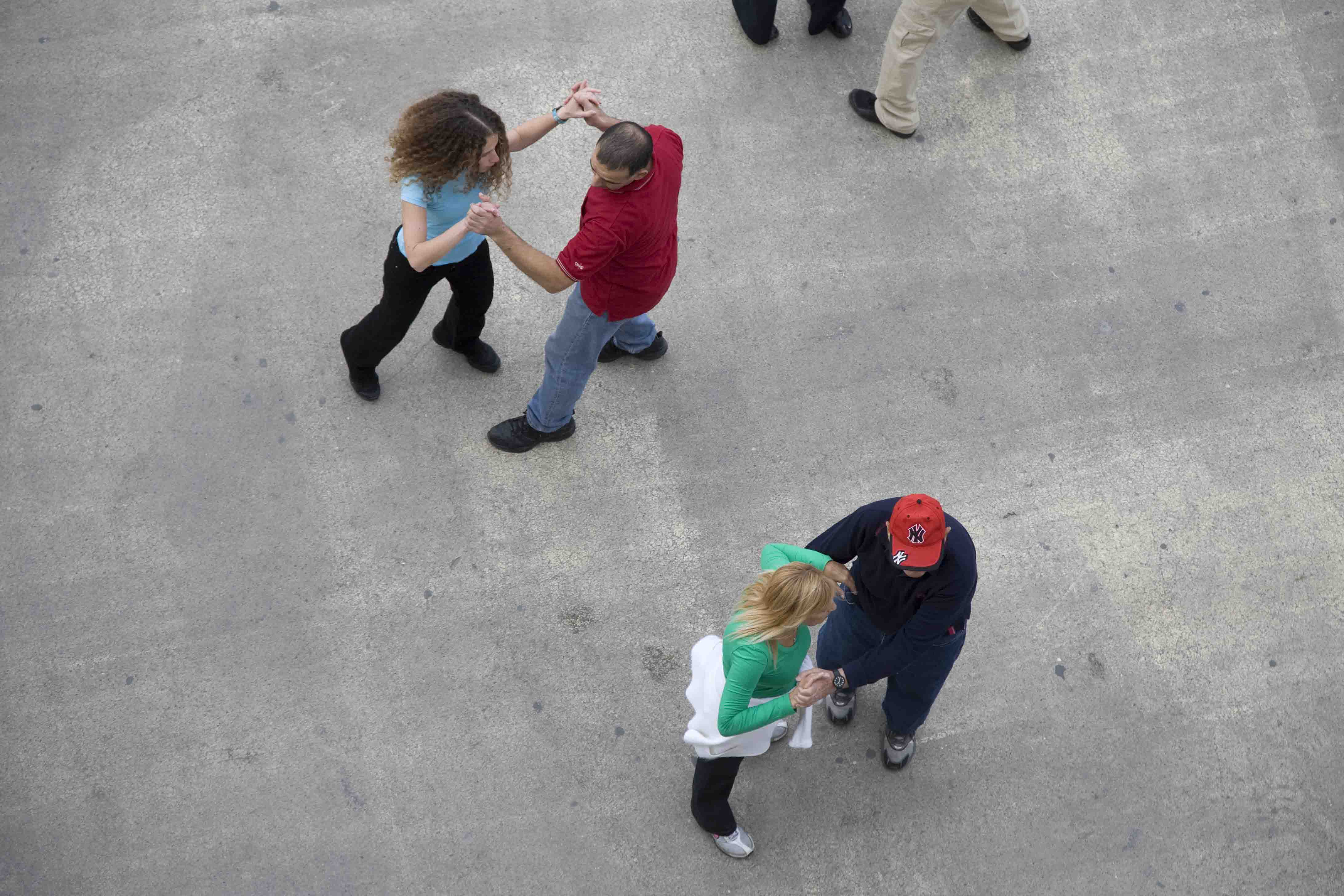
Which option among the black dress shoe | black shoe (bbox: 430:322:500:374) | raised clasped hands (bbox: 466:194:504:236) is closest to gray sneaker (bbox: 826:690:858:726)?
black shoe (bbox: 430:322:500:374)

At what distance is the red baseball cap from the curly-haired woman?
180 cm

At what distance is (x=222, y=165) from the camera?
5309 mm

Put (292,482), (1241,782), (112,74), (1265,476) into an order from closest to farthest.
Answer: (1241,782)
(292,482)
(1265,476)
(112,74)

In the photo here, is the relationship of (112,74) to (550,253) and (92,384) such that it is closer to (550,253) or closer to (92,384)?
(92,384)

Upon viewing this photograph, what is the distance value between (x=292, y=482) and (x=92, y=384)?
3.44ft

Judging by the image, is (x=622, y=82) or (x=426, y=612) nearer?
(x=426, y=612)

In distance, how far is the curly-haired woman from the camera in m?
3.67

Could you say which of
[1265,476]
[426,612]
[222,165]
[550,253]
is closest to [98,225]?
[222,165]

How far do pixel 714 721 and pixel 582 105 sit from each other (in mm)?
2353

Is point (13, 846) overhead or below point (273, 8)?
below

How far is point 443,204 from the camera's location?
153 inches

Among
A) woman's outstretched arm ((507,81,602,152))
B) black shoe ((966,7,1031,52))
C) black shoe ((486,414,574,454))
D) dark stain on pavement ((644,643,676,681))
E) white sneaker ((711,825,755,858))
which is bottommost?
white sneaker ((711,825,755,858))

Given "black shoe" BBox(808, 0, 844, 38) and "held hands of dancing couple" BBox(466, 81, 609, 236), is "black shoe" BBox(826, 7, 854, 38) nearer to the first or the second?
"black shoe" BBox(808, 0, 844, 38)

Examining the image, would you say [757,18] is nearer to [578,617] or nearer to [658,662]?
[578,617]
